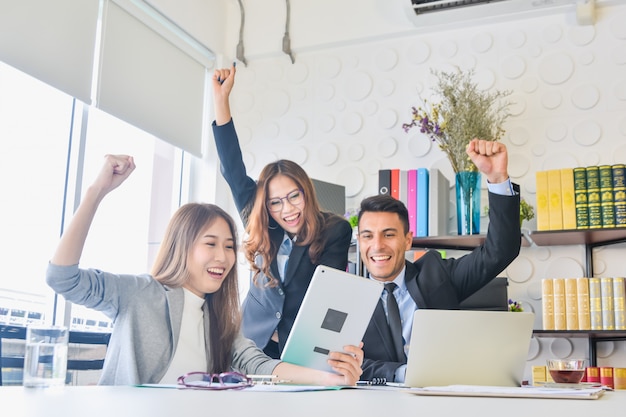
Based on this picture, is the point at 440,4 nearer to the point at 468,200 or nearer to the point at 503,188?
the point at 468,200

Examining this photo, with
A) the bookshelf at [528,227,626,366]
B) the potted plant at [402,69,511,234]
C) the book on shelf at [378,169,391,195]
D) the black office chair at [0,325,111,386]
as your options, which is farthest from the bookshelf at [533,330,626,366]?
the black office chair at [0,325,111,386]

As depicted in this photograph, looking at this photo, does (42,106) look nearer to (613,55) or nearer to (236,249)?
(236,249)

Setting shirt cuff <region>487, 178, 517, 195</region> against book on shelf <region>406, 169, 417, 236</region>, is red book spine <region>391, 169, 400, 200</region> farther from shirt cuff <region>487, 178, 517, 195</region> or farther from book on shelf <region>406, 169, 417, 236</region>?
shirt cuff <region>487, 178, 517, 195</region>

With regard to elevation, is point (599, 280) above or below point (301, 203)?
below

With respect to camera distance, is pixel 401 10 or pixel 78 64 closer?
pixel 78 64

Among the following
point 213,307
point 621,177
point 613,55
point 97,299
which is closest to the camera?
point 97,299

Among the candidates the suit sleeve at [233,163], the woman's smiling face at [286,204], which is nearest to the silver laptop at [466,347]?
the woman's smiling face at [286,204]

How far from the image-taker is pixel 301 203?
242 cm

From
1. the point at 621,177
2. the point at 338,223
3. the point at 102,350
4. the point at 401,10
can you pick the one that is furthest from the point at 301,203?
the point at 401,10

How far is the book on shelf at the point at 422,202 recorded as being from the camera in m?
3.22

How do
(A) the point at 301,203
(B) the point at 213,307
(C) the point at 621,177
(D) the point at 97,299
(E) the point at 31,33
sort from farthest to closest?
(C) the point at 621,177, (E) the point at 31,33, (A) the point at 301,203, (B) the point at 213,307, (D) the point at 97,299

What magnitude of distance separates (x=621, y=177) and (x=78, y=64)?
243 centimetres

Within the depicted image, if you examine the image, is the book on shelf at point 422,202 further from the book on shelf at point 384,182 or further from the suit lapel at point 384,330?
the suit lapel at point 384,330

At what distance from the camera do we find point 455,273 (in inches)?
97.7
